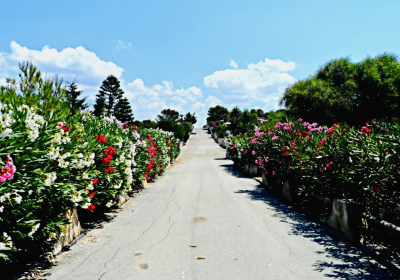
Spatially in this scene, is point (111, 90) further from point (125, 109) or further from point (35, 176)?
point (35, 176)

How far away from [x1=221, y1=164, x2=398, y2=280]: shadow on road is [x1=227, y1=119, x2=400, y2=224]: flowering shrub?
817 millimetres

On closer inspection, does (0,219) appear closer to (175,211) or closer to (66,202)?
(66,202)

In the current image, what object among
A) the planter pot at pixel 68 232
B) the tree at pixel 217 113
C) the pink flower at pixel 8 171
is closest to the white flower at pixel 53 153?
the pink flower at pixel 8 171

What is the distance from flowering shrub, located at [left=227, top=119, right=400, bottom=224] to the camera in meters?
4.68

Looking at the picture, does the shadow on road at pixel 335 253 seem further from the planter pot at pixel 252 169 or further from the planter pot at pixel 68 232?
the planter pot at pixel 252 169

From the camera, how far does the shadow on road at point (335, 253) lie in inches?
166

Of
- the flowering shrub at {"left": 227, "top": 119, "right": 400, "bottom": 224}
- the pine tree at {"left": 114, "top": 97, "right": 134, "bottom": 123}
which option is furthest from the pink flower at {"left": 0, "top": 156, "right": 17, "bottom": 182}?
the pine tree at {"left": 114, "top": 97, "right": 134, "bottom": 123}

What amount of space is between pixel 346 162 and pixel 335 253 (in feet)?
6.58

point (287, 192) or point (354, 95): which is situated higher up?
point (354, 95)

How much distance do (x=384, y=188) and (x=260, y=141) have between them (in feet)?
24.7

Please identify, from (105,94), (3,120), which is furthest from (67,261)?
(105,94)

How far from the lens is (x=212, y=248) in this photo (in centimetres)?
523

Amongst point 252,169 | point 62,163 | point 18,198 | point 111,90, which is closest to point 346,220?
point 62,163

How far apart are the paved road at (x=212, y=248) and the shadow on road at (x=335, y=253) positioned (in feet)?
0.05
